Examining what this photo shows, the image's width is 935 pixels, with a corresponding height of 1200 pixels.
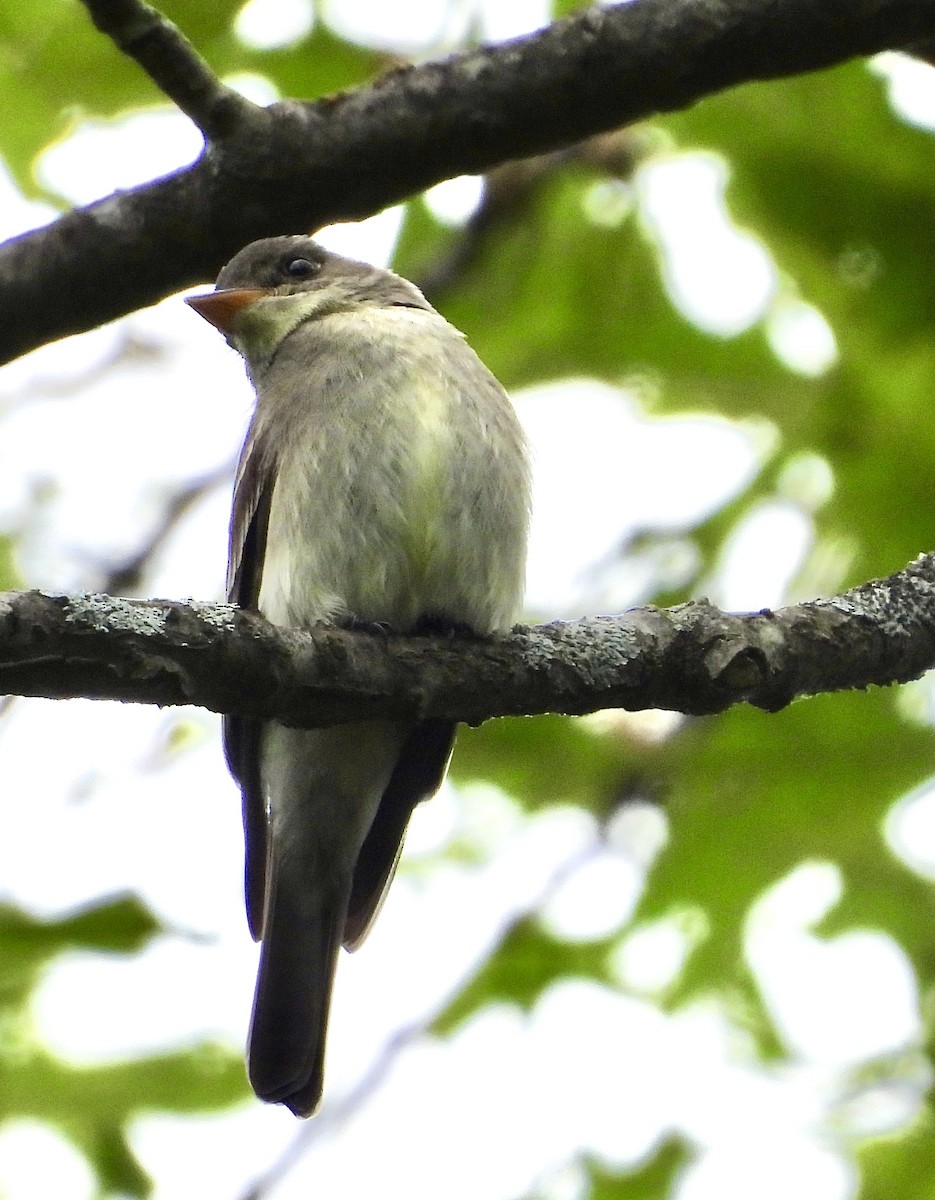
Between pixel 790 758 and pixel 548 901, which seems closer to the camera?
pixel 790 758

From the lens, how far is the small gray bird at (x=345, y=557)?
4.05m

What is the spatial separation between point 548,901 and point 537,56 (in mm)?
2175

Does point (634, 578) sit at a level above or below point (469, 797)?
above

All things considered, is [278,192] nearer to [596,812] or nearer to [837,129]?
[837,129]

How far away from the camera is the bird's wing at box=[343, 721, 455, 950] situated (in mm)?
4480

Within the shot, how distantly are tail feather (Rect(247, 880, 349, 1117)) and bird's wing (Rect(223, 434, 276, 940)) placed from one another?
3.2 inches

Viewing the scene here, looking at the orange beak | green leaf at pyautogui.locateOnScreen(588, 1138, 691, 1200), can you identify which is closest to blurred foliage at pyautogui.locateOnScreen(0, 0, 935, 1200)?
green leaf at pyautogui.locateOnScreen(588, 1138, 691, 1200)

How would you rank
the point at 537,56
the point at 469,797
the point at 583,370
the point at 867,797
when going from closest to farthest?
1. the point at 537,56
2. the point at 867,797
3. the point at 583,370
4. the point at 469,797

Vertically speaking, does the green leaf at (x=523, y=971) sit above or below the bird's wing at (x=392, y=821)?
below

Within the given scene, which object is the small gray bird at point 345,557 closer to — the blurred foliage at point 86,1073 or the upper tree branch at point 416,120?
the blurred foliage at point 86,1073

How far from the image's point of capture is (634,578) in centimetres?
464

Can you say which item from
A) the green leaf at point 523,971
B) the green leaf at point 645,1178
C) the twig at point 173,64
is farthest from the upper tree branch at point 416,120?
the green leaf at point 645,1178

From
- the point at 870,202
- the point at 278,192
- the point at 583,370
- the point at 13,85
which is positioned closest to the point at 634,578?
the point at 583,370

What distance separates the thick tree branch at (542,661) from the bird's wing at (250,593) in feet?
4.41
